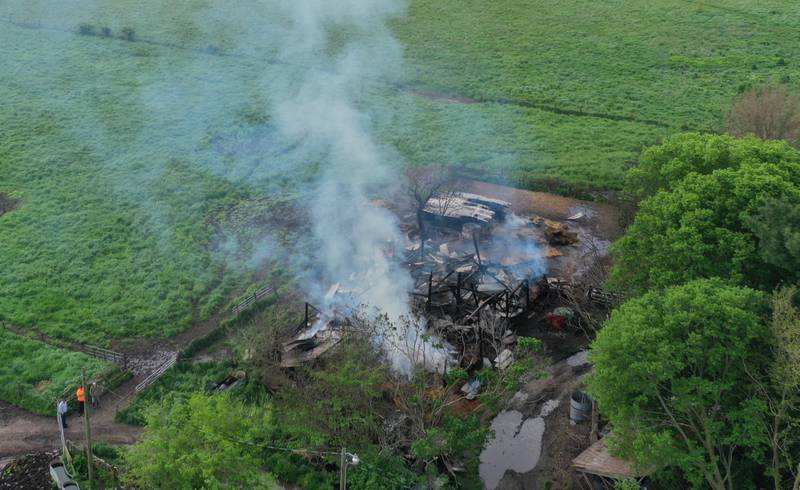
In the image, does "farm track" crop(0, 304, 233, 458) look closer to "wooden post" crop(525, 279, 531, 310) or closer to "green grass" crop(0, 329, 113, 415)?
"green grass" crop(0, 329, 113, 415)

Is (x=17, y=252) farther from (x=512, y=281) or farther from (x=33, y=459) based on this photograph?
(x=512, y=281)

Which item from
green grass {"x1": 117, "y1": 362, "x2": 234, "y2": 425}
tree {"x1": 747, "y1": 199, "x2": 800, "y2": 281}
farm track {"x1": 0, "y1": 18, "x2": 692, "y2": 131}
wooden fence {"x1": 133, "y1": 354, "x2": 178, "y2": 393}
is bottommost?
green grass {"x1": 117, "y1": 362, "x2": 234, "y2": 425}

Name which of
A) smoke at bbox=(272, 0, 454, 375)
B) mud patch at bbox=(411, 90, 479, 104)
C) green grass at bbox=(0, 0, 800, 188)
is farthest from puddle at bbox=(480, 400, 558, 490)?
mud patch at bbox=(411, 90, 479, 104)

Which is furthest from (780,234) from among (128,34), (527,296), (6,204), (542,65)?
(128,34)

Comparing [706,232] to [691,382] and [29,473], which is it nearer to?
[691,382]

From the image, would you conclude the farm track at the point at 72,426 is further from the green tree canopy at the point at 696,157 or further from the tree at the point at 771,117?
the tree at the point at 771,117

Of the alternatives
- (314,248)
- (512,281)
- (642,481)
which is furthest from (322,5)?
(642,481)
